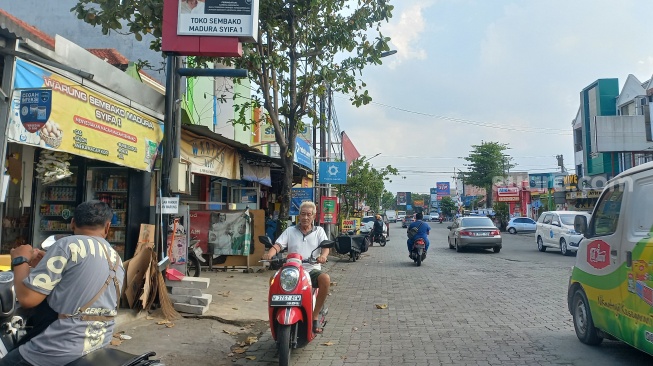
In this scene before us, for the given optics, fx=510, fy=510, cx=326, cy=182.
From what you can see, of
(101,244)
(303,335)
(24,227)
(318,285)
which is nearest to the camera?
(101,244)

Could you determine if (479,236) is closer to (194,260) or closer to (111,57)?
(194,260)

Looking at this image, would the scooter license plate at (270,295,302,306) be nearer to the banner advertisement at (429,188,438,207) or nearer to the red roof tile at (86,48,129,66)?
the red roof tile at (86,48,129,66)

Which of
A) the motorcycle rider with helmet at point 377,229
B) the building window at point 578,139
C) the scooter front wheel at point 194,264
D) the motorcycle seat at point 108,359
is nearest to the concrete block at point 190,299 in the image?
the scooter front wheel at point 194,264

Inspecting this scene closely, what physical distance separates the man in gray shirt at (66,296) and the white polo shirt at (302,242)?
10.3 feet

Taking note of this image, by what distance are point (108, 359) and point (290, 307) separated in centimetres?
235

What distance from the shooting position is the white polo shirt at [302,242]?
6.00 metres

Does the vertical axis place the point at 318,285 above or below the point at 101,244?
below

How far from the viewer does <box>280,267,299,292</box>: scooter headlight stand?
16.6ft

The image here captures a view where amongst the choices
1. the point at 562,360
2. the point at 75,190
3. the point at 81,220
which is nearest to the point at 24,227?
the point at 75,190

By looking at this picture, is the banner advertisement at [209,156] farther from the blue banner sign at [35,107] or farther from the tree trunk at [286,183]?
the blue banner sign at [35,107]

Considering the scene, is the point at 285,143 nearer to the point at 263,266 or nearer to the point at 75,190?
the point at 263,266

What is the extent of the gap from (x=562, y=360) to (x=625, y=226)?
1570 mm

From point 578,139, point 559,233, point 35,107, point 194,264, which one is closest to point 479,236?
point 559,233

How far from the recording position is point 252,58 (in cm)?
1113
